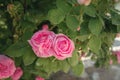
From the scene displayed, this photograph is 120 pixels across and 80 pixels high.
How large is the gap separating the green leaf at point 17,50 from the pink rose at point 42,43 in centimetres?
7

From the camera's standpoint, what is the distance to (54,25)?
3.60ft

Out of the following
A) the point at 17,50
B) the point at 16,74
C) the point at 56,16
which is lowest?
the point at 16,74

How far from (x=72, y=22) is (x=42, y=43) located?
0.37 ft

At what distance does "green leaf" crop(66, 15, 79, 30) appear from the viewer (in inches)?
37.3

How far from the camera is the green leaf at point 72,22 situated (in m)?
0.95

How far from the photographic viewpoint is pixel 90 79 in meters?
2.39

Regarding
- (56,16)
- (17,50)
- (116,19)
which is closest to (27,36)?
(17,50)

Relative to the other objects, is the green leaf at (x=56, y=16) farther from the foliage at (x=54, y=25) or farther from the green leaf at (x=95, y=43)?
the green leaf at (x=95, y=43)

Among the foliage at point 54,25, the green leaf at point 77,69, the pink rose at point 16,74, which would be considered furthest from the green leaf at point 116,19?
the pink rose at point 16,74

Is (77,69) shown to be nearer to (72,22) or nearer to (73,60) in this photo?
Result: (73,60)

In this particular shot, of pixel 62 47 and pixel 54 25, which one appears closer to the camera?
pixel 62 47

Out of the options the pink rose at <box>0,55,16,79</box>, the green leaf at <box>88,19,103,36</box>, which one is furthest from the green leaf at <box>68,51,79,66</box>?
the pink rose at <box>0,55,16,79</box>

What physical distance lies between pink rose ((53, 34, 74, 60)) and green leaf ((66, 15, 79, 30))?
49 mm

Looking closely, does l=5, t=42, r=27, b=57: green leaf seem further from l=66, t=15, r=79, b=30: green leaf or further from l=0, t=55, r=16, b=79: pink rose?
l=66, t=15, r=79, b=30: green leaf
